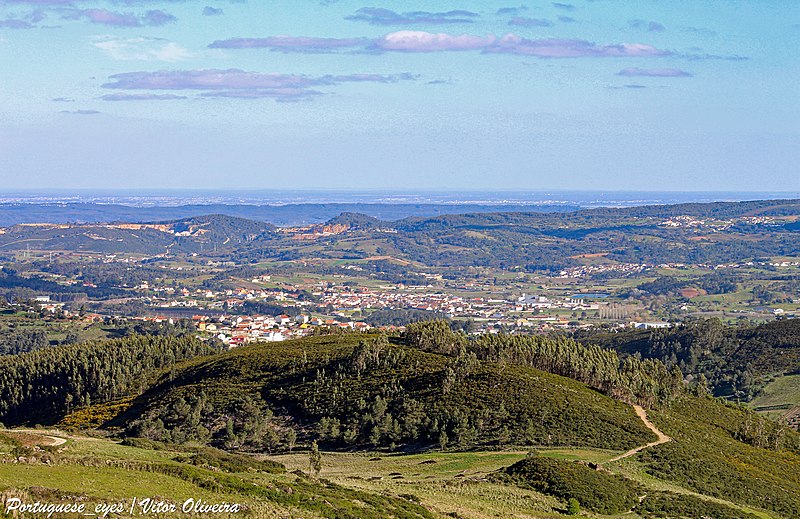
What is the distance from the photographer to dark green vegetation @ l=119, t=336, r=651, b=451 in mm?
58906

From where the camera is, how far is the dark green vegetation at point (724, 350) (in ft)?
380

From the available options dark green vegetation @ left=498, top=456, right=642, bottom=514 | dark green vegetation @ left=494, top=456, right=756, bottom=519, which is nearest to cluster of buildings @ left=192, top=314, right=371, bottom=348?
dark green vegetation @ left=498, top=456, right=642, bottom=514

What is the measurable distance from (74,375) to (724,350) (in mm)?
90959

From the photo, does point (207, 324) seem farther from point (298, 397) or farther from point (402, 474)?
point (402, 474)

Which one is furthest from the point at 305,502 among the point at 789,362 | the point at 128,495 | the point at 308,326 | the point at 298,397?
the point at 308,326

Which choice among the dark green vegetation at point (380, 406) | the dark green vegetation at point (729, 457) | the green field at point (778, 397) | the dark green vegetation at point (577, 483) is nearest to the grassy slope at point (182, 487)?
the dark green vegetation at point (577, 483)

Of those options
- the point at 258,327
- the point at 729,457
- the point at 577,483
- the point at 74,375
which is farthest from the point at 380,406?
the point at 258,327

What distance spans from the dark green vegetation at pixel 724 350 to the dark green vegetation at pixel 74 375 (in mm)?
60003

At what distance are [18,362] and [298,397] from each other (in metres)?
44.8

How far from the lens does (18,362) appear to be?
98.4m

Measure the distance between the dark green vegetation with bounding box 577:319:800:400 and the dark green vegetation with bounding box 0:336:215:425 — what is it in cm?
6000

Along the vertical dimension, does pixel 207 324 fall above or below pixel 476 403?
below

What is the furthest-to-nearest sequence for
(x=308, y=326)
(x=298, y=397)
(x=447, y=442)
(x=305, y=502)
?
1. (x=308, y=326)
2. (x=298, y=397)
3. (x=447, y=442)
4. (x=305, y=502)

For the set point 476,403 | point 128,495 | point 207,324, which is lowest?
point 207,324
